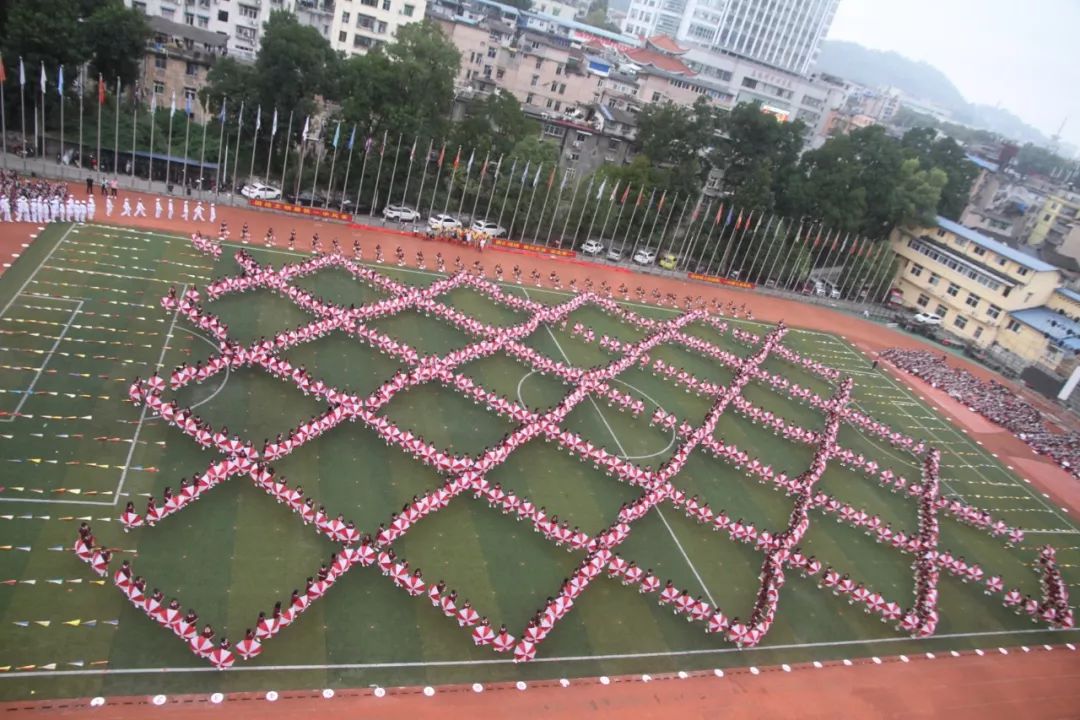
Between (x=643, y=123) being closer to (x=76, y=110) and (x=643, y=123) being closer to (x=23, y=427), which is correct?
(x=76, y=110)

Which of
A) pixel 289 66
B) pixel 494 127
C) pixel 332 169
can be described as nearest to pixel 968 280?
pixel 494 127

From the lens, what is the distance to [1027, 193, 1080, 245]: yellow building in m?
74.5

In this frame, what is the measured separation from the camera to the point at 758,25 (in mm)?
121250

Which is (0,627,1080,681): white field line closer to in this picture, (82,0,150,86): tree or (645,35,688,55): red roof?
(82,0,150,86): tree

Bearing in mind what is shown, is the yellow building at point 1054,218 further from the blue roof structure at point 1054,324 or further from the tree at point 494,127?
the tree at point 494,127

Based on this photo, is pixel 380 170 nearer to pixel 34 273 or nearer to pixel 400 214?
pixel 400 214

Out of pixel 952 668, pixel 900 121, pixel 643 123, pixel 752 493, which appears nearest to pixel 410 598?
pixel 752 493

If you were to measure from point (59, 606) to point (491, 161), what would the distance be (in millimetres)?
37043

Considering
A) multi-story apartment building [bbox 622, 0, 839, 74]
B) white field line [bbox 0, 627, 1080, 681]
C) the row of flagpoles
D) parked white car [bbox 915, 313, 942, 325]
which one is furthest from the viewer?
multi-story apartment building [bbox 622, 0, 839, 74]

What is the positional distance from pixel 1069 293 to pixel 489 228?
133 ft

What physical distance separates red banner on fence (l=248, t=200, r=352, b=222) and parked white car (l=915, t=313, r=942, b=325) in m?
40.2

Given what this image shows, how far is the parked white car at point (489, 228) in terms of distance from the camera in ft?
144

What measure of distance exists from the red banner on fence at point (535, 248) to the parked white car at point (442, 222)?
2.62 m

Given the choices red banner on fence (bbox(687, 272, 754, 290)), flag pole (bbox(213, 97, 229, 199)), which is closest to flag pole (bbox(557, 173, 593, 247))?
red banner on fence (bbox(687, 272, 754, 290))
